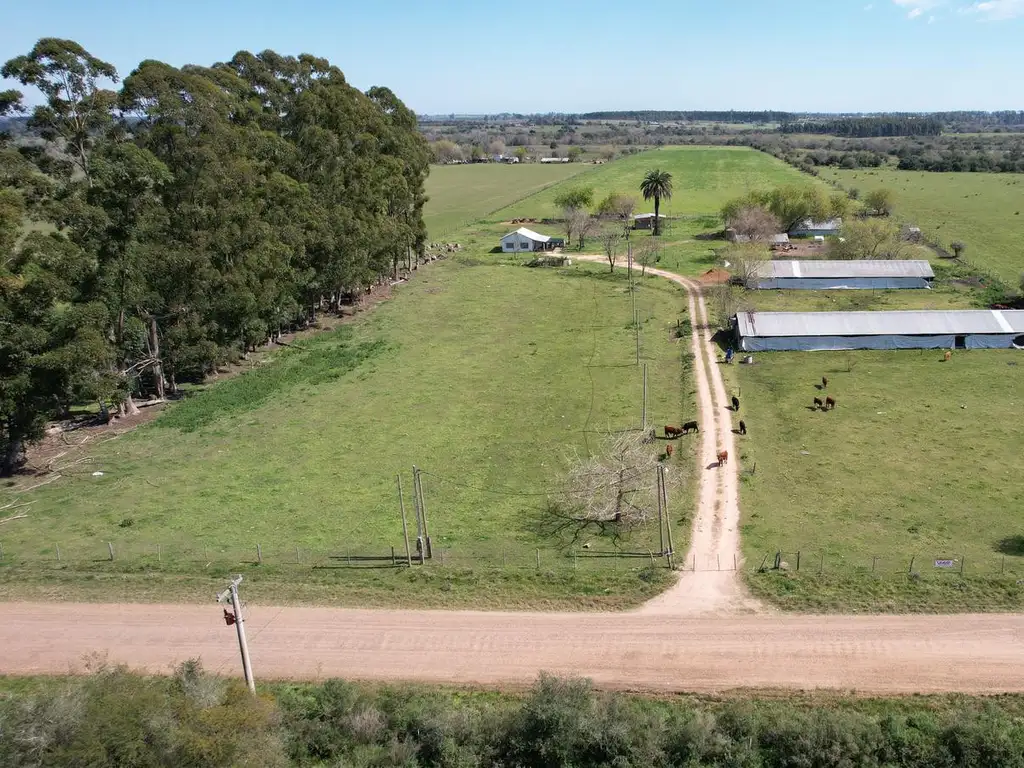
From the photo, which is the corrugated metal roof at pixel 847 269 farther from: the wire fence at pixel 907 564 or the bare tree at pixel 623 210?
the wire fence at pixel 907 564

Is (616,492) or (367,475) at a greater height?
(616,492)

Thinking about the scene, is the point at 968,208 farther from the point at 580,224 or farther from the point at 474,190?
the point at 474,190

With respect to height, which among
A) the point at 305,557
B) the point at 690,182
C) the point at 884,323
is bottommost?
the point at 305,557

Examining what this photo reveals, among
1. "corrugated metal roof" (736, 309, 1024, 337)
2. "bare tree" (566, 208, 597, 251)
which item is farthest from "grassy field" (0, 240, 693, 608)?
"bare tree" (566, 208, 597, 251)

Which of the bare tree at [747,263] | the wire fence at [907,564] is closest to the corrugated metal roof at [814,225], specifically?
the bare tree at [747,263]

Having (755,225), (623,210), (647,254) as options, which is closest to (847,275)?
(755,225)

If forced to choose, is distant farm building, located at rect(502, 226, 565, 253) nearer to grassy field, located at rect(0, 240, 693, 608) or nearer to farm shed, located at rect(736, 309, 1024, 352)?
grassy field, located at rect(0, 240, 693, 608)

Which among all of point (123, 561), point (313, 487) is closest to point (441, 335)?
point (313, 487)
